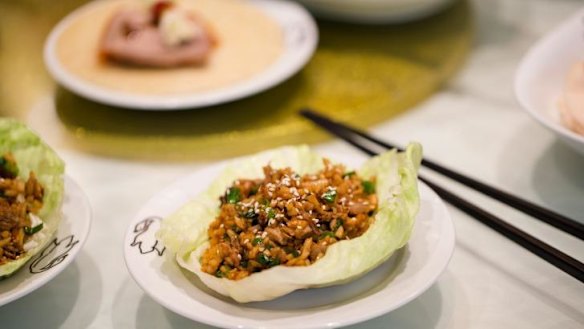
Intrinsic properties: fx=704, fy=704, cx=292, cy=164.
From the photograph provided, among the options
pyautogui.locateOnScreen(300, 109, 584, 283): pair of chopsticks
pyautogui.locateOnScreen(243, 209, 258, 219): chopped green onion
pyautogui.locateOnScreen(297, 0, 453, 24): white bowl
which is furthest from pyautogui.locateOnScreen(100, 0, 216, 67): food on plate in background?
pyautogui.locateOnScreen(243, 209, 258, 219): chopped green onion

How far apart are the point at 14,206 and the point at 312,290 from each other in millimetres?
578

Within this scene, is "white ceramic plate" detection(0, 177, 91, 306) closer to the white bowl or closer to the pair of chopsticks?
the pair of chopsticks

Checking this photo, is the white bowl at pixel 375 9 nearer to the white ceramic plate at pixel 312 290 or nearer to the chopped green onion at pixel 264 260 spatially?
the white ceramic plate at pixel 312 290

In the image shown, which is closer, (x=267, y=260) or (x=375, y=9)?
(x=267, y=260)

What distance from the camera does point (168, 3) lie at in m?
2.22

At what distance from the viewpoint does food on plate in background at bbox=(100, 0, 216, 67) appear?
2.09 m

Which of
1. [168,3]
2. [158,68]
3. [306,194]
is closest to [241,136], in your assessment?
[158,68]

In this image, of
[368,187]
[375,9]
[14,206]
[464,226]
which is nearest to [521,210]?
[464,226]

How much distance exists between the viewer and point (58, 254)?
1283 millimetres

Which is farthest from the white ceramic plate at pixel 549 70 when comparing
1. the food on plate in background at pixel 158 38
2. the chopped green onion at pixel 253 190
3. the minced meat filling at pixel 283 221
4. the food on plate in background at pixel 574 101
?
the food on plate in background at pixel 158 38

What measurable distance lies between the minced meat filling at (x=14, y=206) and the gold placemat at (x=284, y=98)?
516 millimetres

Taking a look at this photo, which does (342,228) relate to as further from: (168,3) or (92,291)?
(168,3)

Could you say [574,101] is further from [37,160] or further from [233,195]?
[37,160]

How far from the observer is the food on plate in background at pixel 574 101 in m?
1.59
